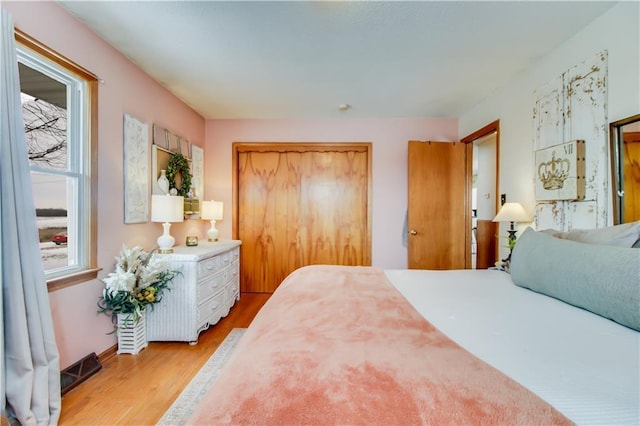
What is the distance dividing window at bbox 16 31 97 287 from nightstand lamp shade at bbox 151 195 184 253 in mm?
502

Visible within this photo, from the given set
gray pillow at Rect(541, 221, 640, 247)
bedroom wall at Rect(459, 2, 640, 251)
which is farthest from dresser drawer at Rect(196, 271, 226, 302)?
bedroom wall at Rect(459, 2, 640, 251)

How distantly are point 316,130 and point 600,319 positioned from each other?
11.0 feet

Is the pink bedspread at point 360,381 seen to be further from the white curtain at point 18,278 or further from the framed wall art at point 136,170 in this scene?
the framed wall art at point 136,170

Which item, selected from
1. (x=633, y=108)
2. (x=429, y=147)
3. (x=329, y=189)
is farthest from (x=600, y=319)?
(x=329, y=189)

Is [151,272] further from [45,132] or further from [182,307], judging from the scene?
[45,132]

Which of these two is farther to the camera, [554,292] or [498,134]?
[498,134]

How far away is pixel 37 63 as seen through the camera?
68.1 inches

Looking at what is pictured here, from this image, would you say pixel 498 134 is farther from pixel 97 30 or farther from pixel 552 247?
pixel 97 30

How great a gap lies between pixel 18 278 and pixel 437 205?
12.0 feet

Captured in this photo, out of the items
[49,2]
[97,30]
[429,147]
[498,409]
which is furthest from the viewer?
[429,147]

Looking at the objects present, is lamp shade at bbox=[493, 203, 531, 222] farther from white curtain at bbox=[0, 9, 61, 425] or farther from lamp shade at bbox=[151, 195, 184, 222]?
white curtain at bbox=[0, 9, 61, 425]

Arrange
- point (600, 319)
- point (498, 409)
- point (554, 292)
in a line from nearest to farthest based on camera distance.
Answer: point (498, 409) → point (600, 319) → point (554, 292)

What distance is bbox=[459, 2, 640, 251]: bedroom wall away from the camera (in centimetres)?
161

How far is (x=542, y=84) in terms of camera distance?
7.51ft
